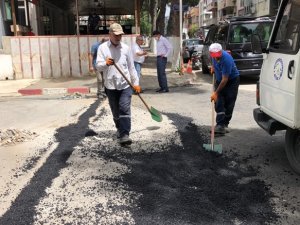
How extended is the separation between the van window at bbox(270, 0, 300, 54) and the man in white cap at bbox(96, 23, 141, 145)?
207 centimetres

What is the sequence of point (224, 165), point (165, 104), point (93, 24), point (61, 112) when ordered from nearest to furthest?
point (224, 165) → point (61, 112) → point (165, 104) → point (93, 24)

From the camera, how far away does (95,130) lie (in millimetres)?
7254

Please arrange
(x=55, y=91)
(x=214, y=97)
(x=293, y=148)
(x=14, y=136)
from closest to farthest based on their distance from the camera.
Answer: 1. (x=293, y=148)
2. (x=214, y=97)
3. (x=14, y=136)
4. (x=55, y=91)

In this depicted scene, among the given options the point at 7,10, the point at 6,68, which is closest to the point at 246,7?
the point at 7,10

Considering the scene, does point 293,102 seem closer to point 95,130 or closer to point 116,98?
point 116,98

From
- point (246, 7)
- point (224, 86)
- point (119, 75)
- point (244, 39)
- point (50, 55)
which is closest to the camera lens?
point (119, 75)

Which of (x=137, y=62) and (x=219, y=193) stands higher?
(x=137, y=62)

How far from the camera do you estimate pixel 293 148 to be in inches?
193

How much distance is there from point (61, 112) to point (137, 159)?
4031 millimetres

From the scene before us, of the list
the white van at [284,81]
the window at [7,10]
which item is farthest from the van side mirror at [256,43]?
the window at [7,10]

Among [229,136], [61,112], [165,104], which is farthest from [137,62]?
[229,136]

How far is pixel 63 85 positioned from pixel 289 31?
983 centimetres

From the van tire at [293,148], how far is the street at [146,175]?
138mm

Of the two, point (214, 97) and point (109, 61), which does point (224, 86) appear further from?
point (109, 61)
